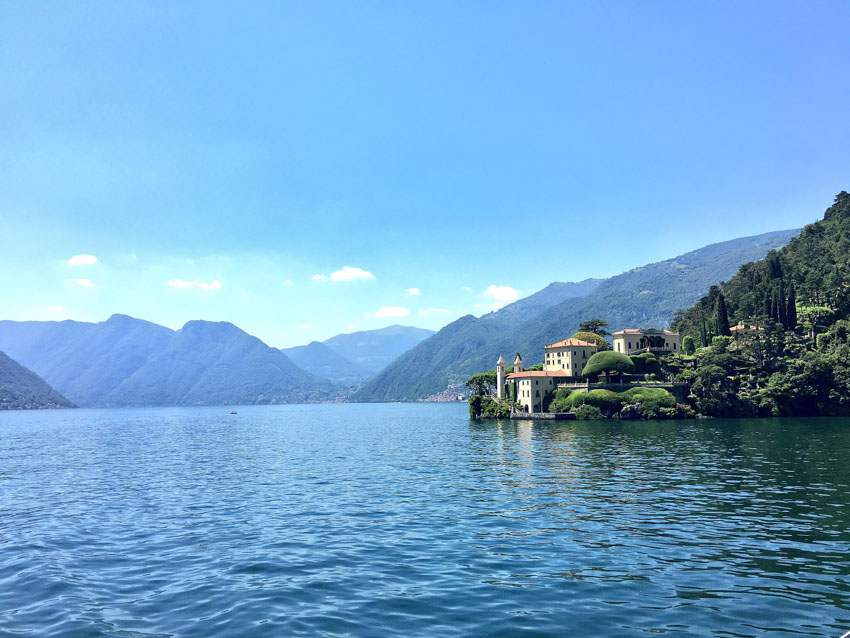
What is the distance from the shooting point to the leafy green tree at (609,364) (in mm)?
123562

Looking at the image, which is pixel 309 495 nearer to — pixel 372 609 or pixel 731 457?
pixel 372 609

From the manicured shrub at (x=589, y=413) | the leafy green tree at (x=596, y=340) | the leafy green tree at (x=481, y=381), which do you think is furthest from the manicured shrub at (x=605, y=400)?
the leafy green tree at (x=481, y=381)

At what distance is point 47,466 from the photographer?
187 feet

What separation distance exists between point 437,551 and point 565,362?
122186 millimetres

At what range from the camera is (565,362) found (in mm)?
138875

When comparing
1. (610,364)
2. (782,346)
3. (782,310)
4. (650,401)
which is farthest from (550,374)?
(782,310)

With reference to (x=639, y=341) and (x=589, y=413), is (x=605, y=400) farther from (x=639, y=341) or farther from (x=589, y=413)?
(x=639, y=341)

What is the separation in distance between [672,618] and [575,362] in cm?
12587

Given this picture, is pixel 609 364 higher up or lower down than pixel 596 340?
lower down

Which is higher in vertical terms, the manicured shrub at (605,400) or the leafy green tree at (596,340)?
the leafy green tree at (596,340)

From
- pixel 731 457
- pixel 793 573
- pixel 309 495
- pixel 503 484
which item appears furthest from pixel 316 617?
pixel 731 457

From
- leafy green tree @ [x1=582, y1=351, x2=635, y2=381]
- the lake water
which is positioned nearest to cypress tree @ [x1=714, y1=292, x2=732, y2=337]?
leafy green tree @ [x1=582, y1=351, x2=635, y2=381]

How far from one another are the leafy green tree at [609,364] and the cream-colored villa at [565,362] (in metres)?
7.93

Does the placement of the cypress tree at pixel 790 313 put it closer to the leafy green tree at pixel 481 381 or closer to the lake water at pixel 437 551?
the leafy green tree at pixel 481 381
